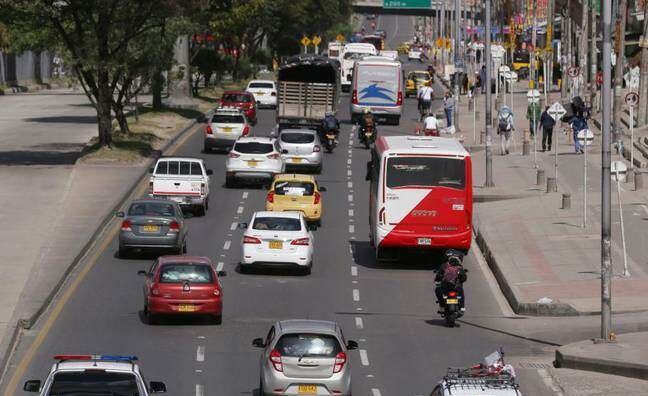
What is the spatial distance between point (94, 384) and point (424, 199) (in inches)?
822

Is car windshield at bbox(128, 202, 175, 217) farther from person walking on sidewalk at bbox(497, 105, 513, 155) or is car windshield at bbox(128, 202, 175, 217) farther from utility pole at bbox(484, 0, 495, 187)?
person walking on sidewalk at bbox(497, 105, 513, 155)

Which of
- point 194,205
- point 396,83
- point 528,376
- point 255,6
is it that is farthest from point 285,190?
point 255,6

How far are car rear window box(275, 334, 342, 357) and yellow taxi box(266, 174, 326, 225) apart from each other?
68.8ft

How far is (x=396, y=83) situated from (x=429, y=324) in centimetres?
4426

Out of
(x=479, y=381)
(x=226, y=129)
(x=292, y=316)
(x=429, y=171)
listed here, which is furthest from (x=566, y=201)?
(x=479, y=381)

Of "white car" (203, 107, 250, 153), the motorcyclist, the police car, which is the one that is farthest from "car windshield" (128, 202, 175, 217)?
"white car" (203, 107, 250, 153)

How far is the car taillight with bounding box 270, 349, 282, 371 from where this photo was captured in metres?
23.3

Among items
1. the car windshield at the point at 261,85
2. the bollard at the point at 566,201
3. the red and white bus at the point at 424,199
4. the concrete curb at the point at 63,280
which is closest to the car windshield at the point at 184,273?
the concrete curb at the point at 63,280

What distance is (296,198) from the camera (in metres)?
44.8

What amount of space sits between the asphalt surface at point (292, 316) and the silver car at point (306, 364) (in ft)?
7.01

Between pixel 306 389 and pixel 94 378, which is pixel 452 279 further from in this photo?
pixel 94 378

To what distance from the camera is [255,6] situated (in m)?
86.1

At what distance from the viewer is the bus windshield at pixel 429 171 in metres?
39.1

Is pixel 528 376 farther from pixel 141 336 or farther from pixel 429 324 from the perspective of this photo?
pixel 141 336
